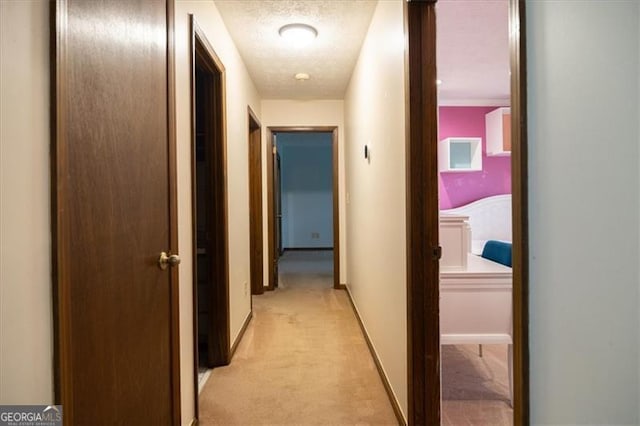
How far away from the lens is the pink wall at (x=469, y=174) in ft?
13.8

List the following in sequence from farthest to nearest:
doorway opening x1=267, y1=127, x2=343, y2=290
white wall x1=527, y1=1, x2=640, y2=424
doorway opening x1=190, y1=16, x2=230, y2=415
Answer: doorway opening x1=267, y1=127, x2=343, y2=290 < doorway opening x1=190, y1=16, x2=230, y2=415 < white wall x1=527, y1=1, x2=640, y2=424

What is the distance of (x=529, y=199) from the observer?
0.76 meters

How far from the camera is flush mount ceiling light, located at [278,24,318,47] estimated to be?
245 centimetres

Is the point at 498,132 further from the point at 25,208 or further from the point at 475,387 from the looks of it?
the point at 25,208

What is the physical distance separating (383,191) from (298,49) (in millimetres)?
1546

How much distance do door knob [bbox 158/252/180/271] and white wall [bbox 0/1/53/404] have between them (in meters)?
0.58

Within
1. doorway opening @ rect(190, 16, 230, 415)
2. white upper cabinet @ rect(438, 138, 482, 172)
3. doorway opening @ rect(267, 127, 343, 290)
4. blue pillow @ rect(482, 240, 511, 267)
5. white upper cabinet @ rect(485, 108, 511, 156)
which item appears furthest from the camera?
doorway opening @ rect(267, 127, 343, 290)

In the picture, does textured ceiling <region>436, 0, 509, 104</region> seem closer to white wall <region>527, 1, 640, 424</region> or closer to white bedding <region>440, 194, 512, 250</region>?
white bedding <region>440, 194, 512, 250</region>

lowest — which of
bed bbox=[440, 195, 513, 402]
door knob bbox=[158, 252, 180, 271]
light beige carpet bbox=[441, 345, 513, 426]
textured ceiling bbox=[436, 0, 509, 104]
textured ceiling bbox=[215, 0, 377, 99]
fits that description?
light beige carpet bbox=[441, 345, 513, 426]

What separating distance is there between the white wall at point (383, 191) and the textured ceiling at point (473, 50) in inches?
22.4

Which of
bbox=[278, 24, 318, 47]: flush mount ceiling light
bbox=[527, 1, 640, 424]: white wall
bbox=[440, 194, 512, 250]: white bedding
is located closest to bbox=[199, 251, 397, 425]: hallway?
bbox=[527, 1, 640, 424]: white wall

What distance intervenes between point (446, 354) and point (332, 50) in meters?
2.60

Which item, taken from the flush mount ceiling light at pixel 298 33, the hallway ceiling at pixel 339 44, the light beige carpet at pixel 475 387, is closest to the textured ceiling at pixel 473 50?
the hallway ceiling at pixel 339 44

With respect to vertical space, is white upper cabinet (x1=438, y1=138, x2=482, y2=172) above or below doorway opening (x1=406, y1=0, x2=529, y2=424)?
above
